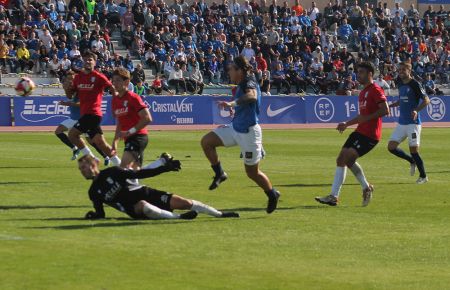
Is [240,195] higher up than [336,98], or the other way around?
[240,195]

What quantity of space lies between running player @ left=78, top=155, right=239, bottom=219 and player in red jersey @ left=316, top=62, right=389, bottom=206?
9.56 feet

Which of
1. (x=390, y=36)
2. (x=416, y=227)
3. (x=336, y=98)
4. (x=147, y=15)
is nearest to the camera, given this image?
(x=416, y=227)

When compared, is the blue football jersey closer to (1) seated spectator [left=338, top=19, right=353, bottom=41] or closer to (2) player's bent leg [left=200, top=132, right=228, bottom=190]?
(2) player's bent leg [left=200, top=132, right=228, bottom=190]

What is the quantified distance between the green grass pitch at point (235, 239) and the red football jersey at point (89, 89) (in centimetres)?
146

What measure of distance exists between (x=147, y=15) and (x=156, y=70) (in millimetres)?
4028

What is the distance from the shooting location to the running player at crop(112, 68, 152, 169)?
16.7 m

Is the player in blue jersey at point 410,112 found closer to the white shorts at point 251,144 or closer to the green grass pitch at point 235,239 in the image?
the green grass pitch at point 235,239

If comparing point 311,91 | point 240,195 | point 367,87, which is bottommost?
point 311,91

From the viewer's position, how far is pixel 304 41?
5653cm

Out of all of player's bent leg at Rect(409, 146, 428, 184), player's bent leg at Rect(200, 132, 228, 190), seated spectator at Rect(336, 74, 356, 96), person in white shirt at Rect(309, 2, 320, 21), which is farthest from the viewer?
person in white shirt at Rect(309, 2, 320, 21)

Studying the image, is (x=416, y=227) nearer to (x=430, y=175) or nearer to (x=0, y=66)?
(x=430, y=175)

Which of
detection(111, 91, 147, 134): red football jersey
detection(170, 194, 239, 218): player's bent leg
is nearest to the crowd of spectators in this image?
detection(111, 91, 147, 134): red football jersey

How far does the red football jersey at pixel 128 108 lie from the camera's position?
17.0 m

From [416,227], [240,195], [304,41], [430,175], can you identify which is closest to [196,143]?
[430,175]
